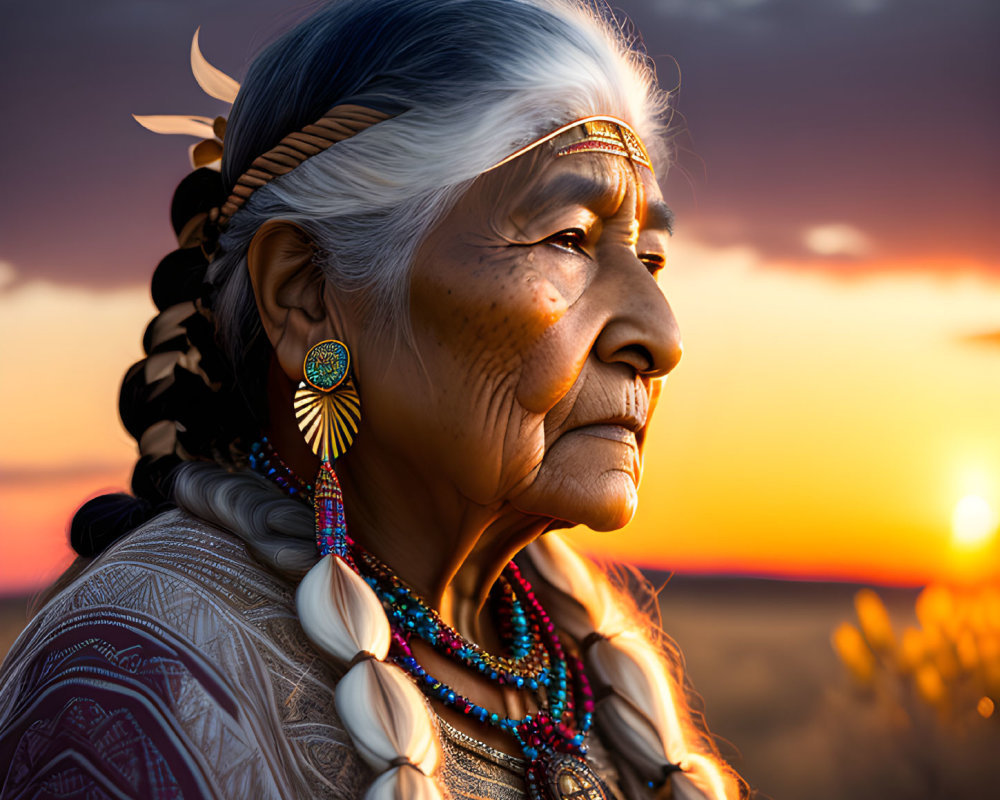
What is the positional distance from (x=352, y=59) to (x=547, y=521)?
2.82ft

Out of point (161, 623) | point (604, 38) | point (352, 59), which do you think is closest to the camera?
point (161, 623)

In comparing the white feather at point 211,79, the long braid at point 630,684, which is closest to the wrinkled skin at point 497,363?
the long braid at point 630,684

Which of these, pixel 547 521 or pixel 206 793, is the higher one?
pixel 547 521

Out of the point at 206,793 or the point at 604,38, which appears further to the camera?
the point at 604,38

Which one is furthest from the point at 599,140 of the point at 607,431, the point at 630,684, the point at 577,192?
the point at 630,684

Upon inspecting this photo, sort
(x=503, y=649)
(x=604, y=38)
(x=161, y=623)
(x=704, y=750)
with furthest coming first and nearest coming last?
(x=704, y=750)
(x=503, y=649)
(x=604, y=38)
(x=161, y=623)

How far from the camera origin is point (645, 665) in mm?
2092

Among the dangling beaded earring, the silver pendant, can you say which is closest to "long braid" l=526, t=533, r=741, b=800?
the silver pendant

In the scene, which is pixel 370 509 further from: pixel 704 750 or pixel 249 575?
pixel 704 750

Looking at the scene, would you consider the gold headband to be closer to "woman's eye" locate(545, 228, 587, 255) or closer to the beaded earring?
"woman's eye" locate(545, 228, 587, 255)

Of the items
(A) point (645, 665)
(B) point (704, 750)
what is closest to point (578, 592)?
(A) point (645, 665)

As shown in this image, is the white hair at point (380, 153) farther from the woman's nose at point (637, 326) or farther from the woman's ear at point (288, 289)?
the woman's nose at point (637, 326)

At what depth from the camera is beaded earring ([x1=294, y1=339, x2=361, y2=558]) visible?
1611 millimetres

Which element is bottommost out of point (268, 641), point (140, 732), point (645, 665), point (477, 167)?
point (140, 732)
